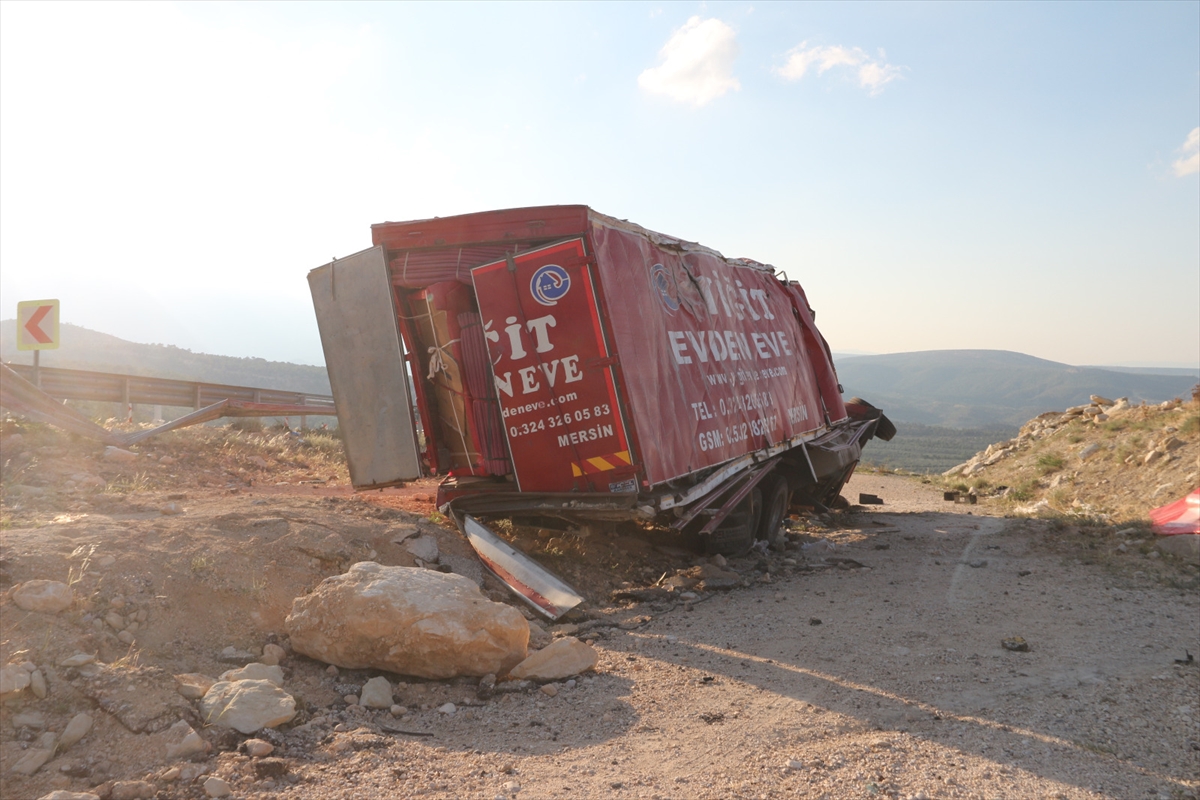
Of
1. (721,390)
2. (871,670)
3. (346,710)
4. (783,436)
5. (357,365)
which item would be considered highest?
(357,365)

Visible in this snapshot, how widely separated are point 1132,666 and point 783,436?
5.22 m

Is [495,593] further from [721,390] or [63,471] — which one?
[63,471]

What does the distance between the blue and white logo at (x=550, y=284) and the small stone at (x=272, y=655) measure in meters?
3.40

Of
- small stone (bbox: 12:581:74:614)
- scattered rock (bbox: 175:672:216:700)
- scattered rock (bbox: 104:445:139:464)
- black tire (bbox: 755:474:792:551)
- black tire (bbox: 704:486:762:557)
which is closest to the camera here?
scattered rock (bbox: 175:672:216:700)

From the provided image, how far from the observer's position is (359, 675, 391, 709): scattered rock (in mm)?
4336

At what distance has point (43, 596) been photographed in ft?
13.5

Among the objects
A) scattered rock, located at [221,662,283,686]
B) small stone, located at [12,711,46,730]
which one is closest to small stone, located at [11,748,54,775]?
small stone, located at [12,711,46,730]

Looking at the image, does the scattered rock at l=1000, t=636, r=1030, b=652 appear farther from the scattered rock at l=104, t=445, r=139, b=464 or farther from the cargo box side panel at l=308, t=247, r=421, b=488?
the scattered rock at l=104, t=445, r=139, b=464

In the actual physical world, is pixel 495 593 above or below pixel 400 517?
below

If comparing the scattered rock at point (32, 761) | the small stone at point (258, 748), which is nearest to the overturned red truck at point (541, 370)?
the small stone at point (258, 748)

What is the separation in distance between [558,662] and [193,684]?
202cm

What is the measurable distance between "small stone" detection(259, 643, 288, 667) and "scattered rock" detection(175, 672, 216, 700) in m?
0.48

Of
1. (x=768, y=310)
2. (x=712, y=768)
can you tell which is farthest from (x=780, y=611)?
(x=768, y=310)

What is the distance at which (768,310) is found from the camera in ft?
35.7
